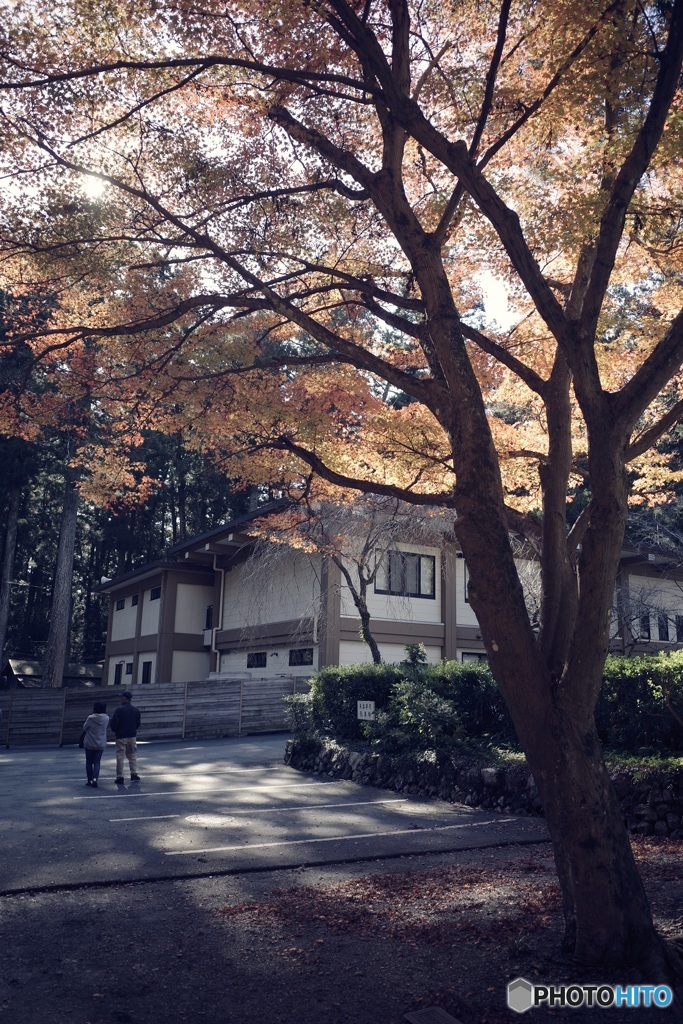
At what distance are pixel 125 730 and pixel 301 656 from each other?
12741 mm

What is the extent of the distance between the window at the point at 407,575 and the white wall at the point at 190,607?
1144 centimetres

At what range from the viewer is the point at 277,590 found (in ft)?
Result: 96.5

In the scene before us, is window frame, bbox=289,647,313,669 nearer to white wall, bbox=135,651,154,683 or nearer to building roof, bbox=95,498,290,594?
building roof, bbox=95,498,290,594

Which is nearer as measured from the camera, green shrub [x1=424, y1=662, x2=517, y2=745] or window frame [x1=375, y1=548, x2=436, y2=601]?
green shrub [x1=424, y1=662, x2=517, y2=745]

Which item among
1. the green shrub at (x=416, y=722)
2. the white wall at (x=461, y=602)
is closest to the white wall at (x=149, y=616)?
the white wall at (x=461, y=602)

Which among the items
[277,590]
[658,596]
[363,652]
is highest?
[658,596]

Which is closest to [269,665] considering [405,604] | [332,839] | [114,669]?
[405,604]

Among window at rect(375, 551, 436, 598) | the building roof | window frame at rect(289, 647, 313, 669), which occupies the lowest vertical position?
window frame at rect(289, 647, 313, 669)

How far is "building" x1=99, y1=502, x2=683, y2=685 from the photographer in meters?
26.5

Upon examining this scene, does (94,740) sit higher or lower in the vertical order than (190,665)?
lower

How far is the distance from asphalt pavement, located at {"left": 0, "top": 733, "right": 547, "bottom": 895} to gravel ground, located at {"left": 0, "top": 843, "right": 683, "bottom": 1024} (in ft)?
2.86

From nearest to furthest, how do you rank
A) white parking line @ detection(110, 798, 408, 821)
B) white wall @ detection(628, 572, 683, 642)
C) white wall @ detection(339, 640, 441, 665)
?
white parking line @ detection(110, 798, 408, 821), white wall @ detection(339, 640, 441, 665), white wall @ detection(628, 572, 683, 642)

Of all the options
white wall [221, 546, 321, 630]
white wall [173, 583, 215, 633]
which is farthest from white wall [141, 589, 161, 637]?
white wall [221, 546, 321, 630]

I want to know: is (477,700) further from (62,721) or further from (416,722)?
(62,721)
